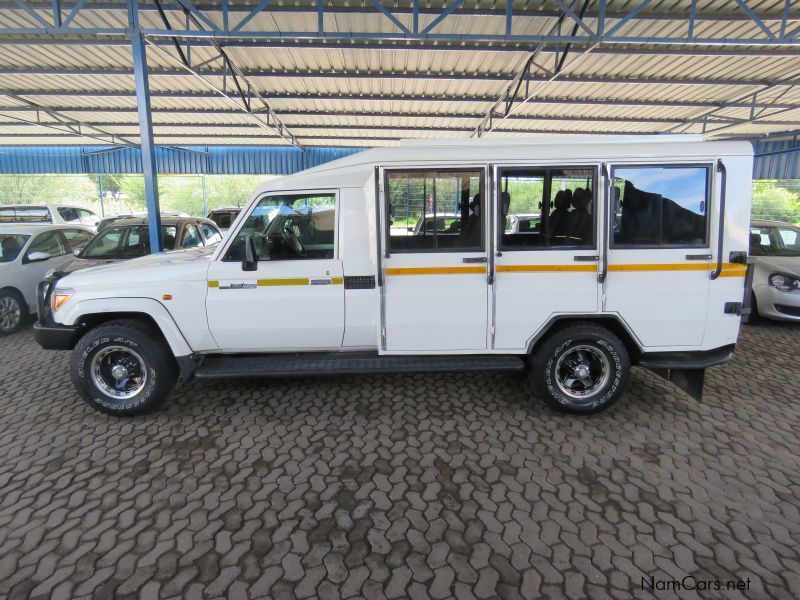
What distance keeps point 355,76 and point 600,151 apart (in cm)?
820

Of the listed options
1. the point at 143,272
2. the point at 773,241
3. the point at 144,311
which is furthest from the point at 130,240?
the point at 773,241

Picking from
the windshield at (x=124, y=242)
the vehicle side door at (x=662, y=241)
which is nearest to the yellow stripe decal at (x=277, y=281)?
the vehicle side door at (x=662, y=241)

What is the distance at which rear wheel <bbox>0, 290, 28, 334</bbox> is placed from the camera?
23.6 feet

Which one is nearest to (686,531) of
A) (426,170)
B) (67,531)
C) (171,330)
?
(426,170)

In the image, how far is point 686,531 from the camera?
9.08 ft

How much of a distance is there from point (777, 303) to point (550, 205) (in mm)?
5767

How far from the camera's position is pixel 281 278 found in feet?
13.5

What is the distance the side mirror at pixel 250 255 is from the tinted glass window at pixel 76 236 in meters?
6.32

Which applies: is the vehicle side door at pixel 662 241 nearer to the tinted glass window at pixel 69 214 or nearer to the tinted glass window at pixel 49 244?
the tinted glass window at pixel 49 244

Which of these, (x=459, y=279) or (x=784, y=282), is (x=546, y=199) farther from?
(x=784, y=282)

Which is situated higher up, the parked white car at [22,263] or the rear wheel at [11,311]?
the parked white car at [22,263]

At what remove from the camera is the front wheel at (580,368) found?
13.5ft

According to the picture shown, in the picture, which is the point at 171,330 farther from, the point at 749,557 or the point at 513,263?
the point at 749,557

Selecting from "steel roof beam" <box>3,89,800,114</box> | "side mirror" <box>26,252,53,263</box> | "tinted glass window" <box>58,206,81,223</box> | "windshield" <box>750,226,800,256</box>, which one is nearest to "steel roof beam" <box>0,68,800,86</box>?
"steel roof beam" <box>3,89,800,114</box>
